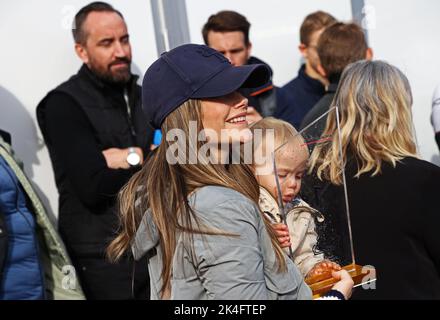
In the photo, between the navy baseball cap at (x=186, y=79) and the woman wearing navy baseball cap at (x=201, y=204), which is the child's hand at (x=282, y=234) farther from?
the navy baseball cap at (x=186, y=79)

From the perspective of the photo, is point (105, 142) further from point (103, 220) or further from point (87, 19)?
point (87, 19)

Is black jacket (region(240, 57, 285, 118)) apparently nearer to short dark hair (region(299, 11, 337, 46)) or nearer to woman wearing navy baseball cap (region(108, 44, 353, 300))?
short dark hair (region(299, 11, 337, 46))

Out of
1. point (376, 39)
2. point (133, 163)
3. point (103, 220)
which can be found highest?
point (376, 39)

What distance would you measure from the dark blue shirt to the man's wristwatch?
1.07m

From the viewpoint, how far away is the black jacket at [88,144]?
3.44m

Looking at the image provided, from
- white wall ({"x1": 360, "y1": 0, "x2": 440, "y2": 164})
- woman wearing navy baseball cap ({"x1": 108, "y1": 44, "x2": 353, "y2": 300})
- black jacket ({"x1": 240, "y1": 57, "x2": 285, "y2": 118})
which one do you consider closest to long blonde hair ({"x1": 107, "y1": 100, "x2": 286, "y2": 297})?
woman wearing navy baseball cap ({"x1": 108, "y1": 44, "x2": 353, "y2": 300})

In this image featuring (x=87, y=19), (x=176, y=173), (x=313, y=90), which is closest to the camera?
(x=176, y=173)

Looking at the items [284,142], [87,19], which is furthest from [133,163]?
[284,142]

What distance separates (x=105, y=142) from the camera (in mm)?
3582

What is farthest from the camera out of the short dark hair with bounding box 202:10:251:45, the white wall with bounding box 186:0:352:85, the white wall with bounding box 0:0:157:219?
the white wall with bounding box 186:0:352:85

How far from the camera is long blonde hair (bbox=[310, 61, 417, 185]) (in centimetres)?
269

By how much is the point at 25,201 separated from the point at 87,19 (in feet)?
3.07

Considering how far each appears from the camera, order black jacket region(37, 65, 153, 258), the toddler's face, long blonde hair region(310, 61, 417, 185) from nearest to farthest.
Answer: the toddler's face < long blonde hair region(310, 61, 417, 185) < black jacket region(37, 65, 153, 258)

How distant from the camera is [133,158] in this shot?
3506 millimetres
